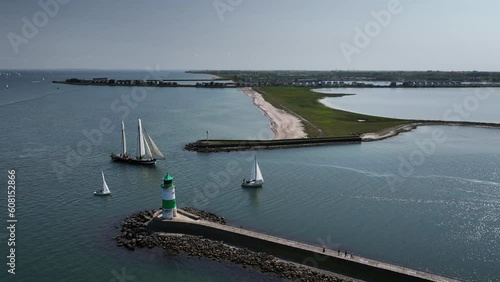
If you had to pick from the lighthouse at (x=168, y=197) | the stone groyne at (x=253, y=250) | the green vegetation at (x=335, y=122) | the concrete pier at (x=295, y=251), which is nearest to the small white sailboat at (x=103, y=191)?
the stone groyne at (x=253, y=250)

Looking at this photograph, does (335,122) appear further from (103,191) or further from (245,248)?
(245,248)

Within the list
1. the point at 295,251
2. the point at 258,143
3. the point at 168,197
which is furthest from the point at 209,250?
the point at 258,143

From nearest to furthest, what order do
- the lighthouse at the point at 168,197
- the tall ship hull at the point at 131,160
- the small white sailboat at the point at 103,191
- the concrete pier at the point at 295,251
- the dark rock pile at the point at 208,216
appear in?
the concrete pier at the point at 295,251 < the lighthouse at the point at 168,197 < the dark rock pile at the point at 208,216 < the small white sailboat at the point at 103,191 < the tall ship hull at the point at 131,160

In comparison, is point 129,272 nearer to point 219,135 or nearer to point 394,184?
point 394,184

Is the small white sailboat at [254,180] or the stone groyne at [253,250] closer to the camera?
the stone groyne at [253,250]

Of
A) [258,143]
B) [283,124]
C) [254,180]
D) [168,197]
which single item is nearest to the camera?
[168,197]

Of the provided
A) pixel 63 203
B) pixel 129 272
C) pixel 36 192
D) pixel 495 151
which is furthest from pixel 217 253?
pixel 495 151

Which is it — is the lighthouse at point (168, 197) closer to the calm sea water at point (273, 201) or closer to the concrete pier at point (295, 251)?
the concrete pier at point (295, 251)

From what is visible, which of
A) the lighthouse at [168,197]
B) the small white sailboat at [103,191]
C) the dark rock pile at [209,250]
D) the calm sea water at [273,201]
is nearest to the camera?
the dark rock pile at [209,250]
